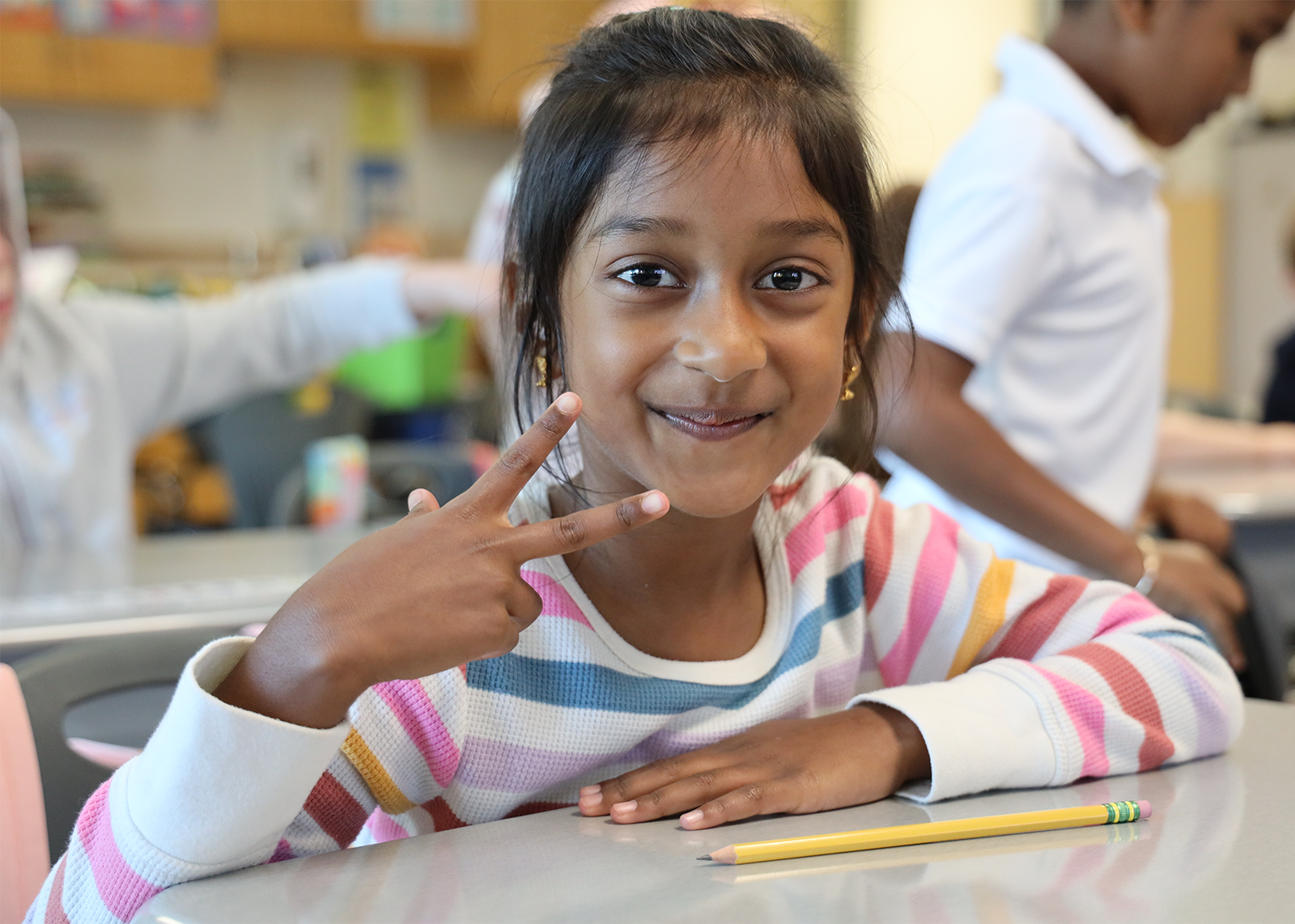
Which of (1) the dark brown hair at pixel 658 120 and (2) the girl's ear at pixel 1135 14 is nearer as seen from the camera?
(1) the dark brown hair at pixel 658 120

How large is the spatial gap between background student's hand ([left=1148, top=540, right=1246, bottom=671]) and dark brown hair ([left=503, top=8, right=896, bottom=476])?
0.56 m

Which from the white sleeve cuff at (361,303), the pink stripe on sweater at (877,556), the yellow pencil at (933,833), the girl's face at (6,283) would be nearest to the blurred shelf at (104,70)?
the white sleeve cuff at (361,303)

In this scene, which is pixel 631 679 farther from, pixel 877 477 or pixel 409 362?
pixel 409 362

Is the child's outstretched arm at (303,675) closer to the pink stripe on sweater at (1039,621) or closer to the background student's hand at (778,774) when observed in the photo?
the background student's hand at (778,774)

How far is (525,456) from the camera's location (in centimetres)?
62

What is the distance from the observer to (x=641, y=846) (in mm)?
625

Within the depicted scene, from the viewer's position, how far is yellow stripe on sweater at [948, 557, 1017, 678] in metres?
0.88

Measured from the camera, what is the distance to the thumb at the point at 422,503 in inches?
25.6

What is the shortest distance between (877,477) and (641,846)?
741 mm

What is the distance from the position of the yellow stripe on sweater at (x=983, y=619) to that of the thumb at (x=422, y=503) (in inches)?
16.1

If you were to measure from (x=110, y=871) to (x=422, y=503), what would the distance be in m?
0.23

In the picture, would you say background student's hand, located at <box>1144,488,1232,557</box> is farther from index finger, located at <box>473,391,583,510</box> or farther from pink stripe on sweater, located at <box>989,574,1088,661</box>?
index finger, located at <box>473,391,583,510</box>

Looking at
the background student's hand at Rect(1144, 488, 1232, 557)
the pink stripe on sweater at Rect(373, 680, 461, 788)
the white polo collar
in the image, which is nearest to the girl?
the pink stripe on sweater at Rect(373, 680, 461, 788)

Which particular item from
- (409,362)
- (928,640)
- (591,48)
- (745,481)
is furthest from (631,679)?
(409,362)
